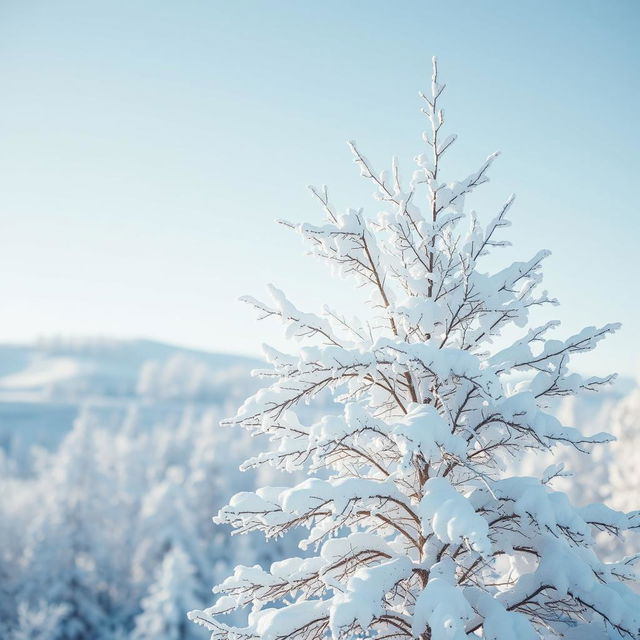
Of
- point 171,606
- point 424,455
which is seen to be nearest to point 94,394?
point 171,606

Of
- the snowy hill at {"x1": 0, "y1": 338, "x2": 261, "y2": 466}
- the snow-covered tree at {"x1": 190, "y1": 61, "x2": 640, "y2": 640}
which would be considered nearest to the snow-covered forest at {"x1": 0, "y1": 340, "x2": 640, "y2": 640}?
the snow-covered tree at {"x1": 190, "y1": 61, "x2": 640, "y2": 640}

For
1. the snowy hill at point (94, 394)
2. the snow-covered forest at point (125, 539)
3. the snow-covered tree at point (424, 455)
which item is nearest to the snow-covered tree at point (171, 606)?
the snow-covered forest at point (125, 539)

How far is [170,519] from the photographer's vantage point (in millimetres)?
36188

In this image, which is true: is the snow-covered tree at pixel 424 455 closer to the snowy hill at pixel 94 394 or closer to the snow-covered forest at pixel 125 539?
the snow-covered forest at pixel 125 539

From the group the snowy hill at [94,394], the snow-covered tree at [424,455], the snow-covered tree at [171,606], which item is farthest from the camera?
the snowy hill at [94,394]

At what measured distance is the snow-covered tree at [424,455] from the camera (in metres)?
4.46

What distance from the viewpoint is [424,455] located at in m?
4.45

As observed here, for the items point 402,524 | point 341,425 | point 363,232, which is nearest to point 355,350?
point 341,425

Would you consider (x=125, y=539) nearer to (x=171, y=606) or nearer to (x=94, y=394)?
(x=171, y=606)

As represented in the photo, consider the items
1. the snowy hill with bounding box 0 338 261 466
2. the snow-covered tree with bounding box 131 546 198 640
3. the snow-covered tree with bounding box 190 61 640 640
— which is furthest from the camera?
the snowy hill with bounding box 0 338 261 466

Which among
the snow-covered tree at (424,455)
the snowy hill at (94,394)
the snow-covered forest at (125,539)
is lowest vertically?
the snowy hill at (94,394)

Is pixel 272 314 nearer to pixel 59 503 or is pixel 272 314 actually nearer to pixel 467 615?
pixel 467 615

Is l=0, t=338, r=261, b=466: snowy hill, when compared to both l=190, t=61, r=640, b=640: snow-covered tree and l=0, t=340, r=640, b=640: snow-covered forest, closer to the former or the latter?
l=0, t=340, r=640, b=640: snow-covered forest

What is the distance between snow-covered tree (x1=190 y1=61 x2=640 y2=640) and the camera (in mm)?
4465
